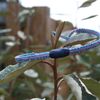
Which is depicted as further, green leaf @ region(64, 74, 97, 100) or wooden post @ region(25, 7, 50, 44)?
wooden post @ region(25, 7, 50, 44)

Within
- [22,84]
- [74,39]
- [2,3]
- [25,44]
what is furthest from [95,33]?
[2,3]

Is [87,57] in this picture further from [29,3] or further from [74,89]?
[74,89]

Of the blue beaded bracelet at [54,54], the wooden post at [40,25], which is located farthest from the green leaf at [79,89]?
the wooden post at [40,25]

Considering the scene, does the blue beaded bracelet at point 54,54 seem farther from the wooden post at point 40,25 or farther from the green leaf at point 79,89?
the wooden post at point 40,25

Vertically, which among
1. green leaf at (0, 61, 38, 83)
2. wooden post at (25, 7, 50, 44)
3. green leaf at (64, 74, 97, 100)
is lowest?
wooden post at (25, 7, 50, 44)

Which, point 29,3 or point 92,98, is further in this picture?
point 29,3

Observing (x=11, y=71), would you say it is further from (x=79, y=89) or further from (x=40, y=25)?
(x=40, y=25)

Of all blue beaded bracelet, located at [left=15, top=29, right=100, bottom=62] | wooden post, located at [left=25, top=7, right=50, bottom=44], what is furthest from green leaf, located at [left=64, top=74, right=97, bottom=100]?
wooden post, located at [left=25, top=7, right=50, bottom=44]

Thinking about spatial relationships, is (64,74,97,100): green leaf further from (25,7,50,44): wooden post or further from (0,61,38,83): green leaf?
(25,7,50,44): wooden post
